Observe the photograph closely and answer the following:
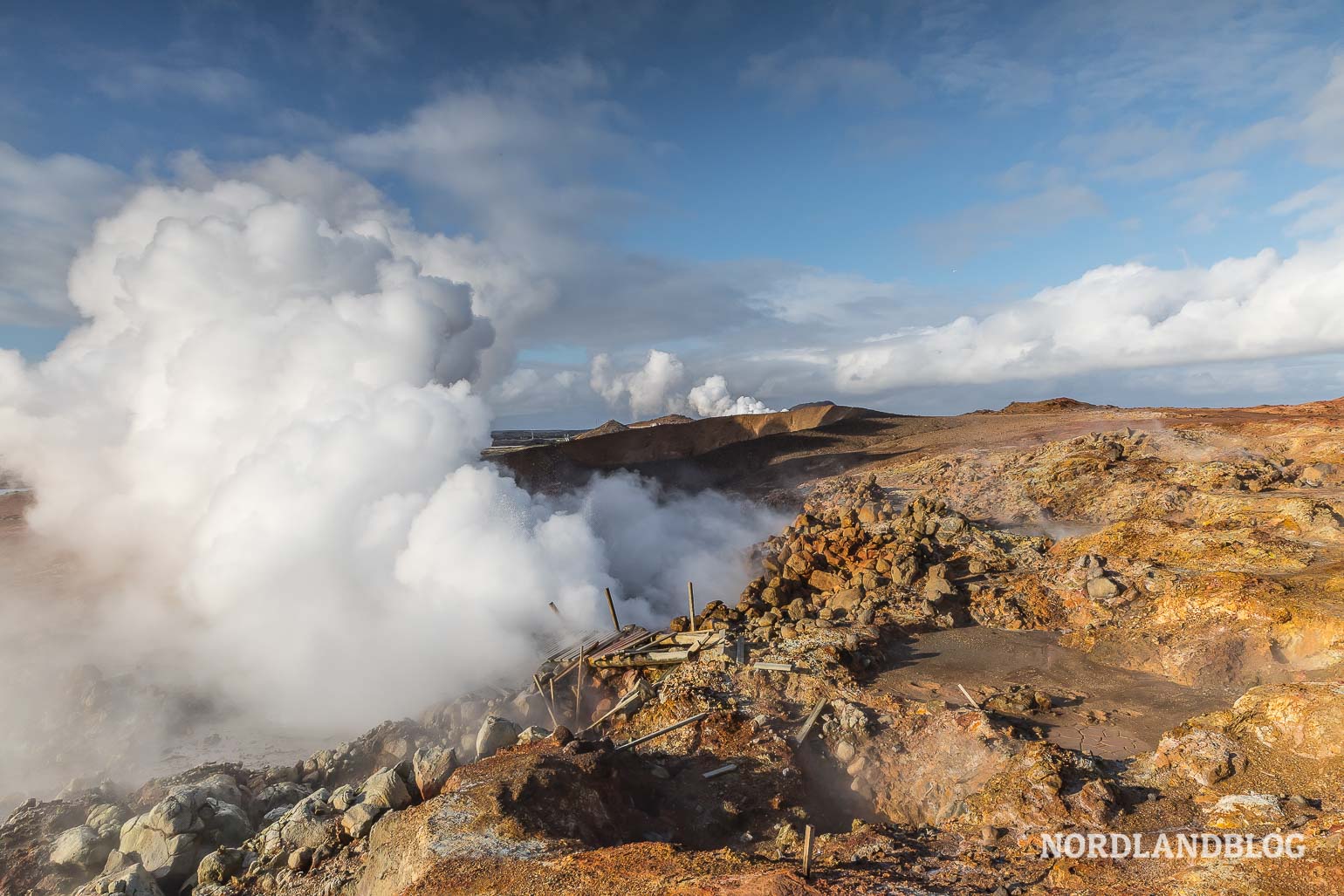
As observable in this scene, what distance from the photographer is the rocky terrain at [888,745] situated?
5.46 meters

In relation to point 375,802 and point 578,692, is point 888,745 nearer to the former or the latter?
point 578,692

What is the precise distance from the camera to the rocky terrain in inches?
215

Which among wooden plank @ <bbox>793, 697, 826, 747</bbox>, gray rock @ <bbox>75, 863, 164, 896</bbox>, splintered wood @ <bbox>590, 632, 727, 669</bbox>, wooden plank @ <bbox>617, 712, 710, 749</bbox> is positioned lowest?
wooden plank @ <bbox>793, 697, 826, 747</bbox>

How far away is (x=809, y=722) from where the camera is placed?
355 inches

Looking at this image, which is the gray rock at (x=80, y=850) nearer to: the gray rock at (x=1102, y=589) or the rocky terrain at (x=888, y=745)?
the rocky terrain at (x=888, y=745)

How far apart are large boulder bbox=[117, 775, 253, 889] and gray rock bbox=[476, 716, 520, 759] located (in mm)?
2613

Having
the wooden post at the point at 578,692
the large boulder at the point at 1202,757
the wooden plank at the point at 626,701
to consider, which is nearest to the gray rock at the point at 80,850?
the wooden plank at the point at 626,701

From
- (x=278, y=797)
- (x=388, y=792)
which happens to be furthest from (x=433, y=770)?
(x=278, y=797)

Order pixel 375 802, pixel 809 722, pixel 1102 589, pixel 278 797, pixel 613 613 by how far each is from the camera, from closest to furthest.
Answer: pixel 375 802
pixel 278 797
pixel 809 722
pixel 1102 589
pixel 613 613

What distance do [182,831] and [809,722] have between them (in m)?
7.40

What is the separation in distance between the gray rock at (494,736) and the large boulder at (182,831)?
8.57 ft

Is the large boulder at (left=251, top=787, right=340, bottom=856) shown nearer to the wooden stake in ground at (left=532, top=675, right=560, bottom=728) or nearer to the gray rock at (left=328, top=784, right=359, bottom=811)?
the gray rock at (left=328, top=784, right=359, bottom=811)

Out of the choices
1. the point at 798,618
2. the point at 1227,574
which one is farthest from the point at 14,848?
the point at 1227,574

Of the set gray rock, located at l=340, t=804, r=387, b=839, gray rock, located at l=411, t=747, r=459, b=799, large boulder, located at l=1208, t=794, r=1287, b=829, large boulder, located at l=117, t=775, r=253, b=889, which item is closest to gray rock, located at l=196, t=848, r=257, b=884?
large boulder, located at l=117, t=775, r=253, b=889
